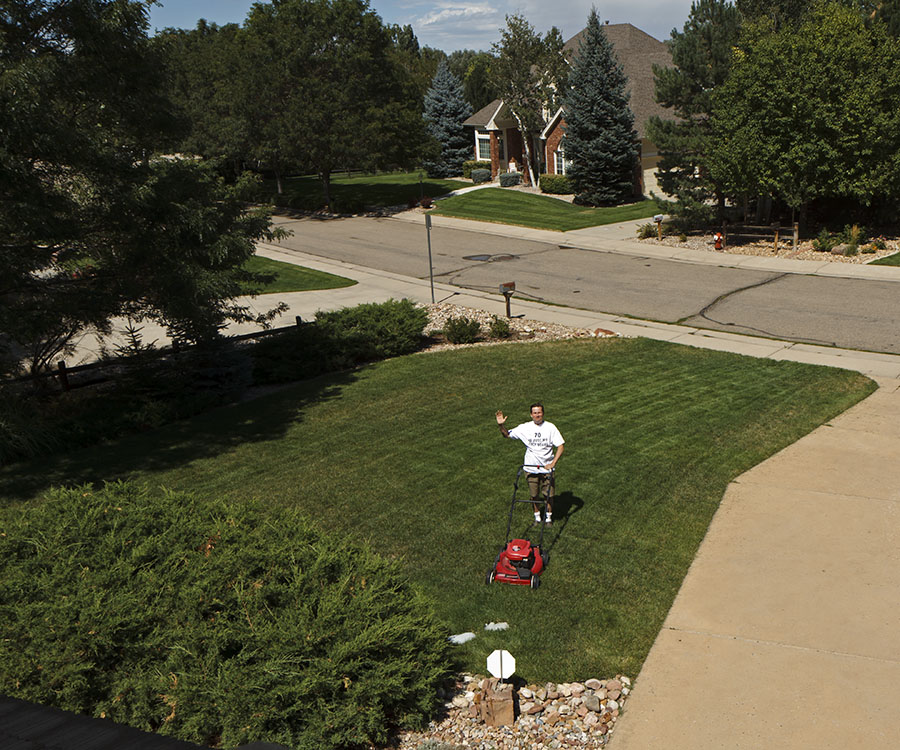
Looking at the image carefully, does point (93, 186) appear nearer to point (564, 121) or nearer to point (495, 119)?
point (564, 121)

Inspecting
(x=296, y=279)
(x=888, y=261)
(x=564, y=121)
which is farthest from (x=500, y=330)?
(x=564, y=121)

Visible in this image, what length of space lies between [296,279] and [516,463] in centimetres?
1889

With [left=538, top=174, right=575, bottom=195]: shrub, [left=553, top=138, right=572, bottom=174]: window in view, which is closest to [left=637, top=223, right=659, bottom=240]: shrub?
[left=538, top=174, right=575, bottom=195]: shrub

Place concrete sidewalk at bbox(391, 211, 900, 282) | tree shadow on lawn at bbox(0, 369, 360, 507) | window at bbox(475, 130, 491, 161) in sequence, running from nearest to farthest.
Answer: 1. tree shadow on lawn at bbox(0, 369, 360, 507)
2. concrete sidewalk at bbox(391, 211, 900, 282)
3. window at bbox(475, 130, 491, 161)

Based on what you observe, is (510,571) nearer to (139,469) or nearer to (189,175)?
(139,469)

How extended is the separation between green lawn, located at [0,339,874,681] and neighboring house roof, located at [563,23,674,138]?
93.6ft

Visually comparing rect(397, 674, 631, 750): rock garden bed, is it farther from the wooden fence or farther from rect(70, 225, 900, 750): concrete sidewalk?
the wooden fence

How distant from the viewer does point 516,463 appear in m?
11.6

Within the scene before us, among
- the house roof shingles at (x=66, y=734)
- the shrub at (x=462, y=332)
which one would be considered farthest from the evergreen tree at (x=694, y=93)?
the house roof shingles at (x=66, y=734)

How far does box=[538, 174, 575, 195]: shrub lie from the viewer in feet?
146

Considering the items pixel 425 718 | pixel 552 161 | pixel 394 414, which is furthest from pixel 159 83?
pixel 552 161

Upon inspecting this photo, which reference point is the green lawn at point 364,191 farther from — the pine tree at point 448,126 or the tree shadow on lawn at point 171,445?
the tree shadow on lawn at point 171,445

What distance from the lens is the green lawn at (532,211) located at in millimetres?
37781

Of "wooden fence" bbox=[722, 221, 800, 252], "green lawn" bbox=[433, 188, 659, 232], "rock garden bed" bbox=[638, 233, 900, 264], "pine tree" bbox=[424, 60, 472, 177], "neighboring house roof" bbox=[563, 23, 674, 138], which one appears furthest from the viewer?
"pine tree" bbox=[424, 60, 472, 177]
